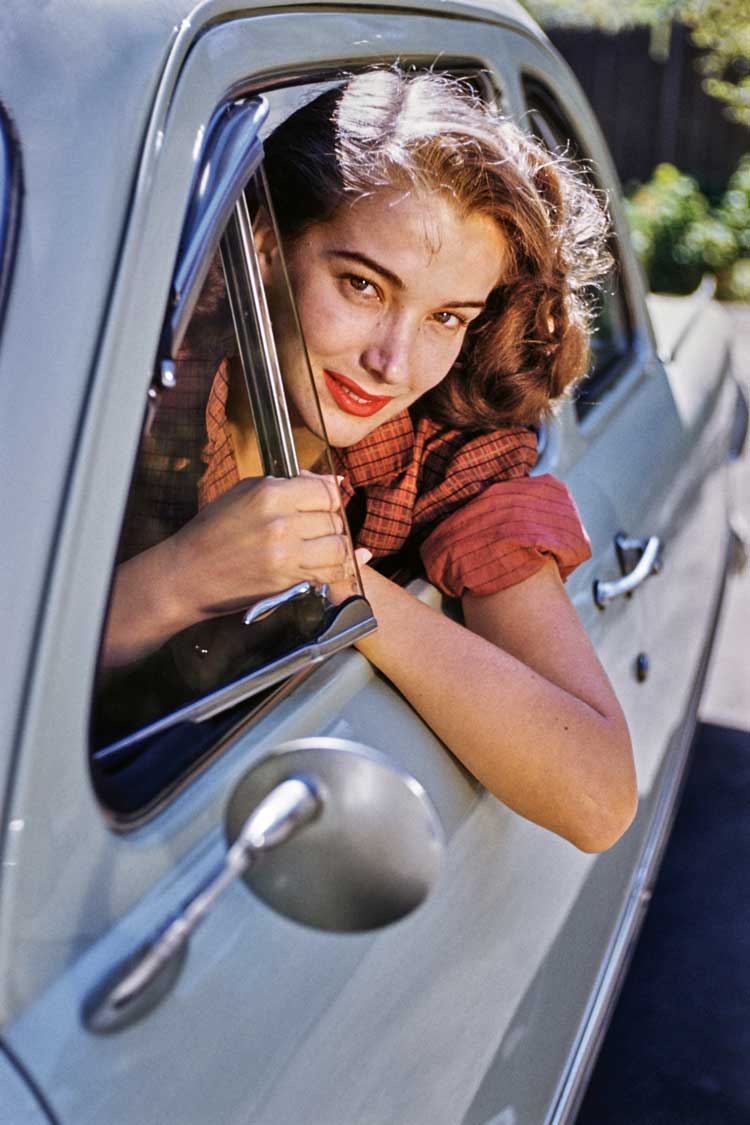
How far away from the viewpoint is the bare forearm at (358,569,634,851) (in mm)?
1579

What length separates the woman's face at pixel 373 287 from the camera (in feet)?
5.63

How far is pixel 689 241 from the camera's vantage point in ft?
38.8

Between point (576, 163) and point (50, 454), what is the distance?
6.18ft

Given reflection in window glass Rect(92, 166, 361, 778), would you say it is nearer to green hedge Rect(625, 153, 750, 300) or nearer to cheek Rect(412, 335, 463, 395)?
cheek Rect(412, 335, 463, 395)

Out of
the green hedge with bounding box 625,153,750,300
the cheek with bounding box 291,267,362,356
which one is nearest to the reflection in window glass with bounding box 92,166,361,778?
the cheek with bounding box 291,267,362,356

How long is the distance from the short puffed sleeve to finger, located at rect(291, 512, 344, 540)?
0.31 metres

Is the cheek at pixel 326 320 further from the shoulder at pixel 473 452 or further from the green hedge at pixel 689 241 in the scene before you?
the green hedge at pixel 689 241

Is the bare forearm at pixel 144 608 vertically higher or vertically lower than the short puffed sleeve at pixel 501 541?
higher

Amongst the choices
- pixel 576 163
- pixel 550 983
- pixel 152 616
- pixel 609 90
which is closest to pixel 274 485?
pixel 152 616

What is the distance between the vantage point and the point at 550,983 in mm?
1834

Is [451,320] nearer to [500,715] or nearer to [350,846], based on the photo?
[500,715]

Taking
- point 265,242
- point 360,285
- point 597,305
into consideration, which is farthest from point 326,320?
point 597,305

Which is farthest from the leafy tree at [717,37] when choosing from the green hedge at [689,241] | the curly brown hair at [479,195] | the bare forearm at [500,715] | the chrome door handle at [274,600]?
the chrome door handle at [274,600]

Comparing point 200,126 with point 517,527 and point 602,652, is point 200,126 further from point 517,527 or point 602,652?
point 602,652
